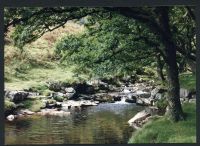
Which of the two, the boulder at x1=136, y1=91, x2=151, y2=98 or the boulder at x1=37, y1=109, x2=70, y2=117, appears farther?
the boulder at x1=37, y1=109, x2=70, y2=117

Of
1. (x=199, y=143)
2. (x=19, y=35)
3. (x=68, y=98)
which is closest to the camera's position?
(x=199, y=143)

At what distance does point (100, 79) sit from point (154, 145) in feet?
7.75

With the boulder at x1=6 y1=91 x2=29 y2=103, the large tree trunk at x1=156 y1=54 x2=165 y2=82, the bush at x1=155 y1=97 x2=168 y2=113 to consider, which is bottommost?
the bush at x1=155 y1=97 x2=168 y2=113

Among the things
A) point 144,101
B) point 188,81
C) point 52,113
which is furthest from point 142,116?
point 52,113

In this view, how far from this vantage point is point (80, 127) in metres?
15.6

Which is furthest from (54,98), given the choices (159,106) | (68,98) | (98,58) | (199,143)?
(199,143)

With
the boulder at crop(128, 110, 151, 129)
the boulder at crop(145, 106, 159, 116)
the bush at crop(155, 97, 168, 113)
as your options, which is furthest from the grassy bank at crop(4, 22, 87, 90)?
the bush at crop(155, 97, 168, 113)

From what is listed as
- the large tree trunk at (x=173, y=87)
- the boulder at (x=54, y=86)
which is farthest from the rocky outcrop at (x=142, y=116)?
the boulder at (x=54, y=86)

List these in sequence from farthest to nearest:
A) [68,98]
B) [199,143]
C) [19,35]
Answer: [68,98]
[19,35]
[199,143]

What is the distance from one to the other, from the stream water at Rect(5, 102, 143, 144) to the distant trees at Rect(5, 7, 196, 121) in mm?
1137

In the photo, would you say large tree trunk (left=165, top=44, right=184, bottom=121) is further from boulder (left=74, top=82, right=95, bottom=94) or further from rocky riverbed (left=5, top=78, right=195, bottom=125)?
boulder (left=74, top=82, right=95, bottom=94)

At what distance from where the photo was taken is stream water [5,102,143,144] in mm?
14666

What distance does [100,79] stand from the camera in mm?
15391

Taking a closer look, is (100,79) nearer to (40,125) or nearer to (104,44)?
(104,44)
